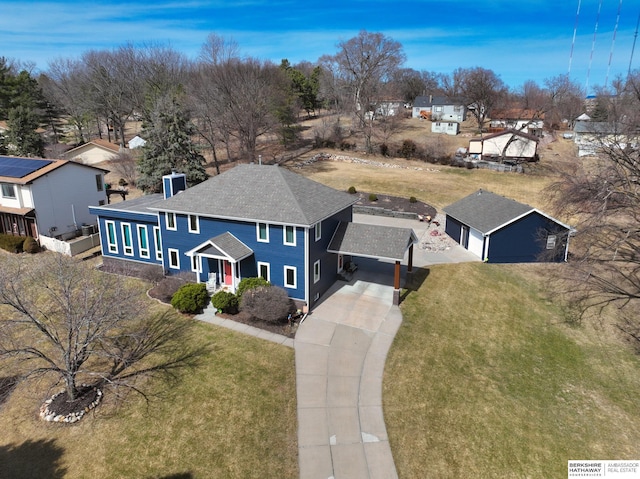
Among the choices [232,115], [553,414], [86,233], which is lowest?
[553,414]

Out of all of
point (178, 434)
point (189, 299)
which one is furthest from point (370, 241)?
point (178, 434)

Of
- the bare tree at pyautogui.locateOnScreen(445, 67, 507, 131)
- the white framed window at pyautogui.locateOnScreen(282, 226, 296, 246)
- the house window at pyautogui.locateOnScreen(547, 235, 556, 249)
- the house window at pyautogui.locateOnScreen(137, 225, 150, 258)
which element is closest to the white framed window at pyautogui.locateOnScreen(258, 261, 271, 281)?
the white framed window at pyautogui.locateOnScreen(282, 226, 296, 246)

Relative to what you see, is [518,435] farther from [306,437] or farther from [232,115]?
[232,115]

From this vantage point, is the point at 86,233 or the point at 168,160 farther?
the point at 168,160

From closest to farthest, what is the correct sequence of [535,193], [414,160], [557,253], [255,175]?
→ 1. [255,175]
2. [557,253]
3. [535,193]
4. [414,160]

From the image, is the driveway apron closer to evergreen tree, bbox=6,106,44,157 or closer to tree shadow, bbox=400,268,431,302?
tree shadow, bbox=400,268,431,302

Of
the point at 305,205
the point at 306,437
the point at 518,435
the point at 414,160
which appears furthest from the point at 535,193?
the point at 306,437

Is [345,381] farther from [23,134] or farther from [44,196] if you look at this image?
[23,134]
